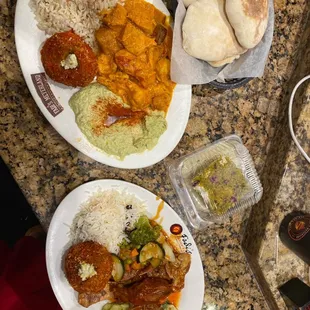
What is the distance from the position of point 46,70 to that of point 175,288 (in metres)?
1.07

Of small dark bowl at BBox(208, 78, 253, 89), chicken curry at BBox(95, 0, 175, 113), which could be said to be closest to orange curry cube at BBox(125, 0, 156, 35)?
chicken curry at BBox(95, 0, 175, 113)

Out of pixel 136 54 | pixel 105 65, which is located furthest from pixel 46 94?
pixel 136 54

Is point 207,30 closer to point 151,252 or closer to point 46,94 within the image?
point 46,94

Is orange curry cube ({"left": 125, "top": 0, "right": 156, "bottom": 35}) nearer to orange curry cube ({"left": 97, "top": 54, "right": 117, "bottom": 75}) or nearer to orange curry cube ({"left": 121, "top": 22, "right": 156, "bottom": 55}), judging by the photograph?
orange curry cube ({"left": 121, "top": 22, "right": 156, "bottom": 55})

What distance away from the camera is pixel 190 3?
5.51ft

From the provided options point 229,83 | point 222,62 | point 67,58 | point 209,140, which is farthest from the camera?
point 209,140

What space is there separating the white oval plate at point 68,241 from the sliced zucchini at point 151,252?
3.9 inches

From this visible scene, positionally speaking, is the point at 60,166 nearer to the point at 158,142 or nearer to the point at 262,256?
the point at 158,142

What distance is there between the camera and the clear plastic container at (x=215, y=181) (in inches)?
75.8

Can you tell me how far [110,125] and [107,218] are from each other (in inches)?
15.6

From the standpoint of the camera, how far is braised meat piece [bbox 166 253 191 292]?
1.83 meters

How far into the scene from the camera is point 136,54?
167 cm

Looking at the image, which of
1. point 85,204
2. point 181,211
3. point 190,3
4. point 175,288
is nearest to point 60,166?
point 85,204

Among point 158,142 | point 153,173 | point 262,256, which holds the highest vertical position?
point 158,142
